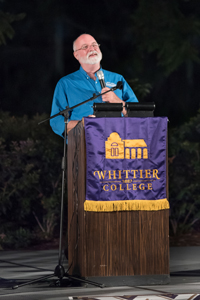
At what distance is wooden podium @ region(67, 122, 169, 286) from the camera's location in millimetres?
4770

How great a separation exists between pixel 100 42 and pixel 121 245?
293 inches

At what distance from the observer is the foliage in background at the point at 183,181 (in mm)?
9188

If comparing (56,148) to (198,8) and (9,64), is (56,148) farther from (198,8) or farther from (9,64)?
(198,8)

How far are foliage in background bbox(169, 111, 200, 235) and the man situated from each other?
3.86m

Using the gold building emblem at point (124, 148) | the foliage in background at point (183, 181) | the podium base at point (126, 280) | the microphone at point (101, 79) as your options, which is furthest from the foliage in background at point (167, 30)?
the podium base at point (126, 280)

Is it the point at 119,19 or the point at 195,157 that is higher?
the point at 119,19

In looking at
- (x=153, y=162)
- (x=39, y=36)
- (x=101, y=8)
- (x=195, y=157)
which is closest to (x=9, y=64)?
(x=39, y=36)

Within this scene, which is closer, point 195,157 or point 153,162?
point 153,162

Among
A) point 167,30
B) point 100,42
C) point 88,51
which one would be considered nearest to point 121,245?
point 88,51

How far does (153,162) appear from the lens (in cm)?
489

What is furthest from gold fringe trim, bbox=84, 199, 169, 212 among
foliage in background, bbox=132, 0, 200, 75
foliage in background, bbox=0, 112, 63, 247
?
foliage in background, bbox=132, 0, 200, 75

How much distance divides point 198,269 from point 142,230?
1253 mm

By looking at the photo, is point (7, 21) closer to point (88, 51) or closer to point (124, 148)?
point (88, 51)

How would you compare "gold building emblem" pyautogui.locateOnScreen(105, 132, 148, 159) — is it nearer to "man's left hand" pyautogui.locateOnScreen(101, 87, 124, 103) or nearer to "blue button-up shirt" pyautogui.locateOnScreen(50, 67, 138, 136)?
"man's left hand" pyautogui.locateOnScreen(101, 87, 124, 103)
